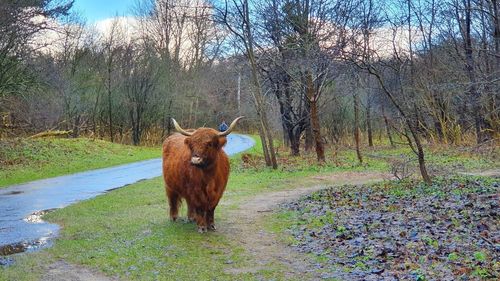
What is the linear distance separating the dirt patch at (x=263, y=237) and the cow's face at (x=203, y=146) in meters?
1.49

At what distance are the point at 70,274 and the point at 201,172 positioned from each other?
3.23 metres

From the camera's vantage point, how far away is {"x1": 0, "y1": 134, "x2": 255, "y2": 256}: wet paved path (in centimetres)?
980

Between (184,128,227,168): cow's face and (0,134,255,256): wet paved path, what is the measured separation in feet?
9.96

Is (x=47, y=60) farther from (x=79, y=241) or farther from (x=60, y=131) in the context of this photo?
(x=79, y=241)

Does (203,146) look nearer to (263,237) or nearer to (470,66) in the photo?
(263,237)

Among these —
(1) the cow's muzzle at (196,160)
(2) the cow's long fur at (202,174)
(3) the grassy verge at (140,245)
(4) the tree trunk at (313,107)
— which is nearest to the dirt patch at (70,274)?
(3) the grassy verge at (140,245)

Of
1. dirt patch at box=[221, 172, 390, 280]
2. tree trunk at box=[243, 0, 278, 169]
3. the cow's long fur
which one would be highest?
tree trunk at box=[243, 0, 278, 169]

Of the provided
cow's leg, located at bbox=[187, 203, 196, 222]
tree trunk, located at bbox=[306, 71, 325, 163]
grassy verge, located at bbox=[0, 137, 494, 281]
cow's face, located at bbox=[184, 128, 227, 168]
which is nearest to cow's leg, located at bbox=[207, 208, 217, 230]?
grassy verge, located at bbox=[0, 137, 494, 281]

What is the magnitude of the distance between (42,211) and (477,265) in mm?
10575

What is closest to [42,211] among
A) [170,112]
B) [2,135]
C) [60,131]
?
[2,135]

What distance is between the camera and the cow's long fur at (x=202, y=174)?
31.3ft

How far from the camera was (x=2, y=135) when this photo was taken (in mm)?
35531

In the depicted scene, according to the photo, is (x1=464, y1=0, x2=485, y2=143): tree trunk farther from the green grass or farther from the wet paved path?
the green grass

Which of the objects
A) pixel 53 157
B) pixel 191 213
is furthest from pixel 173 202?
pixel 53 157
